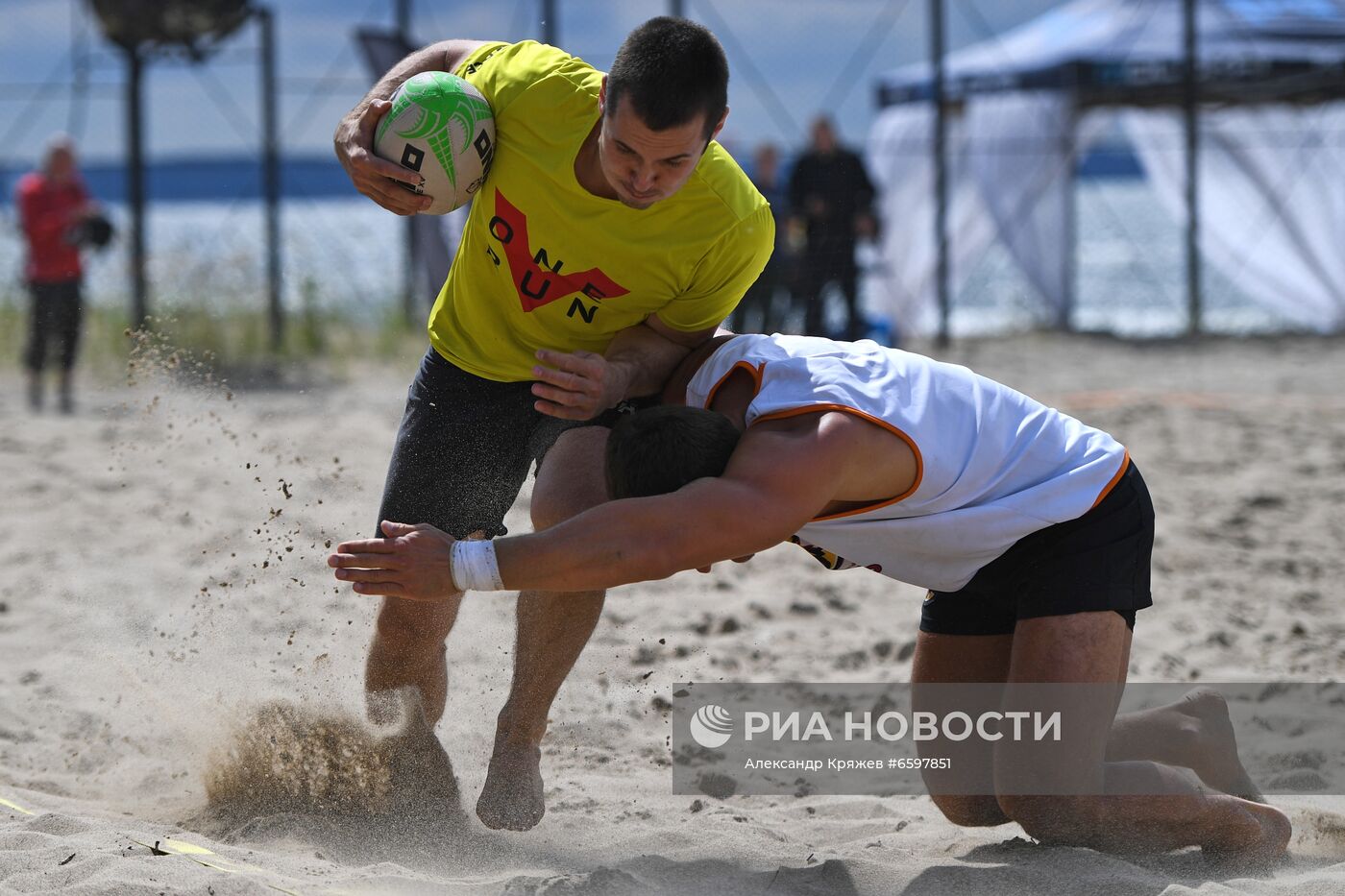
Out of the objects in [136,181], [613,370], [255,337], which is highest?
[136,181]

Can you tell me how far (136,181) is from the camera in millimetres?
9867

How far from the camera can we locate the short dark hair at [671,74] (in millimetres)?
2600

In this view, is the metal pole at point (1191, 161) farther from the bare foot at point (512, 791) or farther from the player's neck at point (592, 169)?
the bare foot at point (512, 791)

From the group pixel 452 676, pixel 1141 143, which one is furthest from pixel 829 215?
pixel 452 676

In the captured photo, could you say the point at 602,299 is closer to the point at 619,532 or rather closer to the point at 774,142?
the point at 619,532

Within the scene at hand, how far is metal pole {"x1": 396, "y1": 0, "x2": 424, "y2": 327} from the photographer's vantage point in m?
10.9

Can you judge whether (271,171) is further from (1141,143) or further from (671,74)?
(671,74)

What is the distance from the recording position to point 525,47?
321 cm

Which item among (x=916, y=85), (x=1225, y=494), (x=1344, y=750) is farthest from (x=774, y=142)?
(x=1344, y=750)

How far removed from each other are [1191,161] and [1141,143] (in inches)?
43.1

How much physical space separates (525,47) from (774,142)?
341 inches

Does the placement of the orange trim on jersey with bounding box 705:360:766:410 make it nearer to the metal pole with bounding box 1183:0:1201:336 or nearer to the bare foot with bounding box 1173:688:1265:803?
the bare foot with bounding box 1173:688:1265:803

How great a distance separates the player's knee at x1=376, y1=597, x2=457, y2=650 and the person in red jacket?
642cm

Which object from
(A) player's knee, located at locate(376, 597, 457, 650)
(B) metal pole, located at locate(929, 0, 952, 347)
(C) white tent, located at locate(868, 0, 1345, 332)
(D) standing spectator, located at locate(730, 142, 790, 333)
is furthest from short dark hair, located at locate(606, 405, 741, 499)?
(C) white tent, located at locate(868, 0, 1345, 332)
